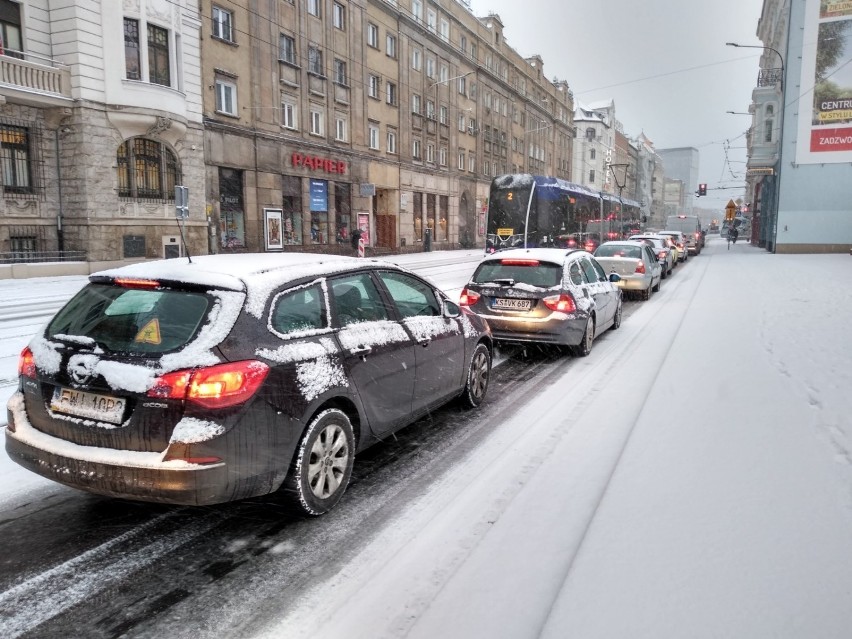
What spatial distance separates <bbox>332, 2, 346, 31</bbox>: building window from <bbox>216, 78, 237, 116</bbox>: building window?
861 centimetres

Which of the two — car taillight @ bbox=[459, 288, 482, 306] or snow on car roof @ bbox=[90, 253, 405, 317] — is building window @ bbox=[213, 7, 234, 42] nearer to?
car taillight @ bbox=[459, 288, 482, 306]

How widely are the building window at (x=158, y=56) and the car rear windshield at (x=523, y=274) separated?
1870 cm

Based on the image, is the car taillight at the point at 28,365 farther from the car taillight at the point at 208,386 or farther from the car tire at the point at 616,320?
the car tire at the point at 616,320

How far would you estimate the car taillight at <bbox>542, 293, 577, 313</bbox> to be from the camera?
313 inches

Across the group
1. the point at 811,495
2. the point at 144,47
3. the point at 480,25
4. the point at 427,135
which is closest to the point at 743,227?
the point at 480,25

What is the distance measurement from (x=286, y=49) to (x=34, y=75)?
467 inches

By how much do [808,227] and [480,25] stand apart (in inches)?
1096

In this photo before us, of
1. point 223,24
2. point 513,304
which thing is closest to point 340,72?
point 223,24

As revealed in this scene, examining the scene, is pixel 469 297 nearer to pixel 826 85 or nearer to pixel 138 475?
pixel 138 475

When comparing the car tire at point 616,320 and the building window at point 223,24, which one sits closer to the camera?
the car tire at point 616,320

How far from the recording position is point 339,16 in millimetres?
31875

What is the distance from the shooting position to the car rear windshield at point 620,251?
15141 millimetres

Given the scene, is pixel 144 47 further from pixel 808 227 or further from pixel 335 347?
pixel 808 227

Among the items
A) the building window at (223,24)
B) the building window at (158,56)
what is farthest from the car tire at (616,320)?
the building window at (223,24)
